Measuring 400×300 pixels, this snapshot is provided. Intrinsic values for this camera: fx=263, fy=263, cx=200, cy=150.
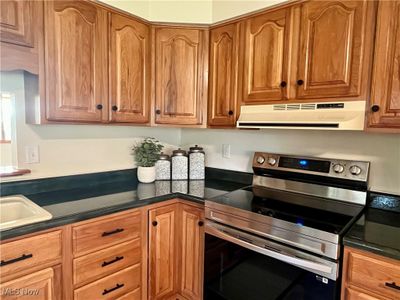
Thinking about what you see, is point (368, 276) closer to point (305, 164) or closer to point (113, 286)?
point (305, 164)

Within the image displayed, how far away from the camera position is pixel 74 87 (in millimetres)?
1589

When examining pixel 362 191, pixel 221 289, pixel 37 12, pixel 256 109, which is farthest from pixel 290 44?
pixel 221 289

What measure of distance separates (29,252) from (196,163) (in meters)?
1.37

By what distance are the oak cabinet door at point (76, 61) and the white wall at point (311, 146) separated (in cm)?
102

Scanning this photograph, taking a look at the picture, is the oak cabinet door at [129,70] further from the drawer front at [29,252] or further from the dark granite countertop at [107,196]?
the drawer front at [29,252]

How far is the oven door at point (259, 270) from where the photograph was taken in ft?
3.98

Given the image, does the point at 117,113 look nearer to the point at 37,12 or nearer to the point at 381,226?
the point at 37,12

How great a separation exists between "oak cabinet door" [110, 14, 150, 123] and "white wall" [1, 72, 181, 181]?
1.11 feet

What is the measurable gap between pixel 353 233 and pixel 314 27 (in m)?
1.12

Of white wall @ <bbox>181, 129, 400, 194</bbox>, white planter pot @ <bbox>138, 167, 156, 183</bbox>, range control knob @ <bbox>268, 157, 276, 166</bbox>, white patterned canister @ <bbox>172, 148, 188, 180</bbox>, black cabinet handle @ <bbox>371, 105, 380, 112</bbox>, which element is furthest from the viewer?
white patterned canister @ <bbox>172, 148, 188, 180</bbox>

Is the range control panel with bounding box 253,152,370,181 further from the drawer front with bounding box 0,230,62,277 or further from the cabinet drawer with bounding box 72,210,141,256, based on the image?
the drawer front with bounding box 0,230,62,277

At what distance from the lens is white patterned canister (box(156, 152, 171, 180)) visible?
2.23 meters

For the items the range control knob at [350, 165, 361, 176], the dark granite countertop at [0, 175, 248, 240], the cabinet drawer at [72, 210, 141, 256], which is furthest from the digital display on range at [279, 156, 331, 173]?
the cabinet drawer at [72, 210, 141, 256]

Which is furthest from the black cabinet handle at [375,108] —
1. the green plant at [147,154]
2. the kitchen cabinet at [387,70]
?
the green plant at [147,154]
